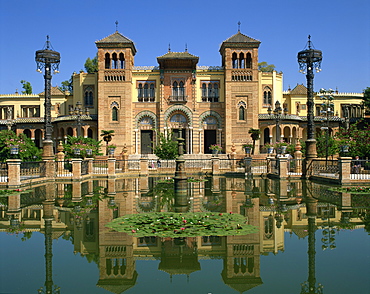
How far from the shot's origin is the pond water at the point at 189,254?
4898mm

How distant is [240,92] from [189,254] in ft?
106

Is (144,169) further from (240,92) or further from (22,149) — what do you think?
(240,92)

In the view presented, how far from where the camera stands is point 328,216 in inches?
355

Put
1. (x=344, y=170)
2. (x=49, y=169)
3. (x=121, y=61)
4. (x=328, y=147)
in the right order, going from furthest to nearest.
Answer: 1. (x=121, y=61)
2. (x=328, y=147)
3. (x=49, y=169)
4. (x=344, y=170)

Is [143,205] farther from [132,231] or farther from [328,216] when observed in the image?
[328,216]

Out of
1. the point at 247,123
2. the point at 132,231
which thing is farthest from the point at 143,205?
the point at 247,123

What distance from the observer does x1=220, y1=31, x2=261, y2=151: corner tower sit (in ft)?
122

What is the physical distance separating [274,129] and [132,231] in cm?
3346

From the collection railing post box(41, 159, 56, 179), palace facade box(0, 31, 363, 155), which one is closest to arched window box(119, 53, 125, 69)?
palace facade box(0, 31, 363, 155)

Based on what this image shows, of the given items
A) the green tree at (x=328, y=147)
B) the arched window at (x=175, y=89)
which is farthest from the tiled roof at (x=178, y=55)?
the green tree at (x=328, y=147)

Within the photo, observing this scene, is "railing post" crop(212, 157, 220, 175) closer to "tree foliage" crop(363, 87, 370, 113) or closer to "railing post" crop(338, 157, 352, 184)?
"railing post" crop(338, 157, 352, 184)

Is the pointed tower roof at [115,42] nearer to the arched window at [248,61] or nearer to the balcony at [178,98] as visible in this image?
the balcony at [178,98]

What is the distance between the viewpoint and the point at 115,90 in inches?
1455

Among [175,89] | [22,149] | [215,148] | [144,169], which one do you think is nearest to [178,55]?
[175,89]
